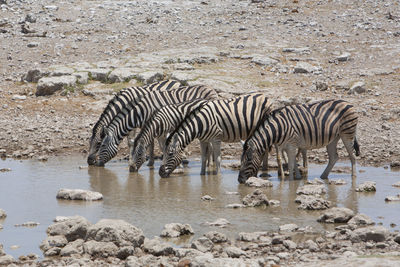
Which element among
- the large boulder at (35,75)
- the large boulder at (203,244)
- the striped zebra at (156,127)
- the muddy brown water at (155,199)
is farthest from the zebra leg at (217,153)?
the large boulder at (35,75)

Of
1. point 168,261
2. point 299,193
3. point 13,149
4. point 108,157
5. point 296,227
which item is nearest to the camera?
point 168,261

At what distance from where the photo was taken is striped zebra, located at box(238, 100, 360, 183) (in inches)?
564

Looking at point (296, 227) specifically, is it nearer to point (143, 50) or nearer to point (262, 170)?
point (262, 170)

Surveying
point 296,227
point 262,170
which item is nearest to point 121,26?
point 262,170

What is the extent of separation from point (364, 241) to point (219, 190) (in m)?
4.58

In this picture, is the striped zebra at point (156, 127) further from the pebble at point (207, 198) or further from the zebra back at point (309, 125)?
the pebble at point (207, 198)

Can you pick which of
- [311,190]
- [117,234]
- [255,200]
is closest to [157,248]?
[117,234]

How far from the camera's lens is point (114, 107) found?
692 inches

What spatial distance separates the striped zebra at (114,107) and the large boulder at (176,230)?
7242 mm

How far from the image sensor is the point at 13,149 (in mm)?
18156

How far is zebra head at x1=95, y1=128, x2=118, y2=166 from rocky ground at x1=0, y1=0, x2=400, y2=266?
134cm

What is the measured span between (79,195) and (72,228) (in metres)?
3.06

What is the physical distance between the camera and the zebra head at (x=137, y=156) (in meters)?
15.8

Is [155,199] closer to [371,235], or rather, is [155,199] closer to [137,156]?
[137,156]
